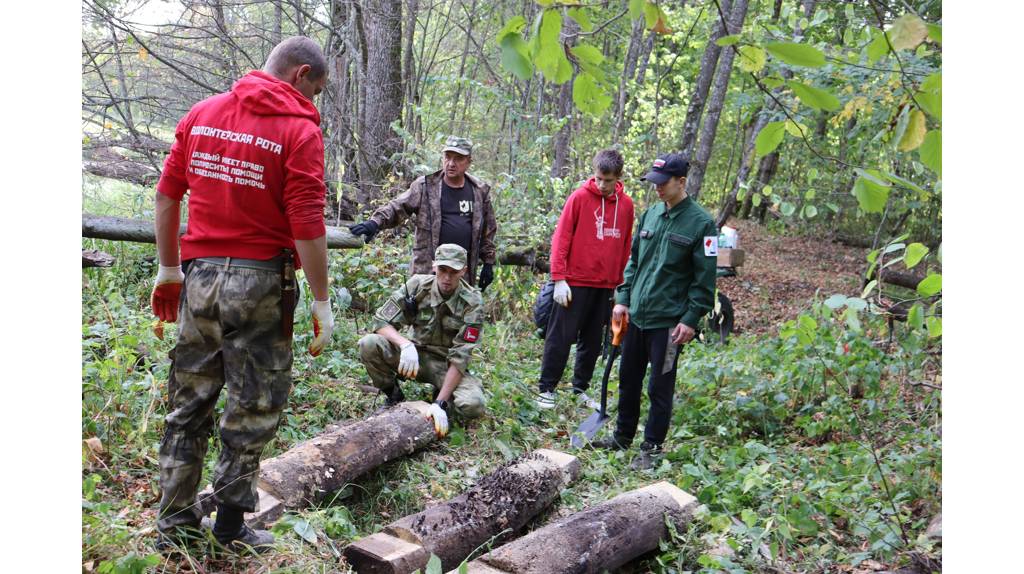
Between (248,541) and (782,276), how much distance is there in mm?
13860

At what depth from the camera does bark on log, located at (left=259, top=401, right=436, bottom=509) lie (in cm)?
358

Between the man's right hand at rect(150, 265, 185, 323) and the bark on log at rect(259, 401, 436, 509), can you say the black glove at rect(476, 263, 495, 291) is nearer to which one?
the bark on log at rect(259, 401, 436, 509)

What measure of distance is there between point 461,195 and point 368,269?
161 cm

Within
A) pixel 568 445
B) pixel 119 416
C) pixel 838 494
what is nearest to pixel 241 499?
pixel 119 416

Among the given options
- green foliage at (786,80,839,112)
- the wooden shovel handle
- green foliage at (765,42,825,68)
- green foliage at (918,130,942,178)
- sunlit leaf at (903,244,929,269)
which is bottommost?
the wooden shovel handle

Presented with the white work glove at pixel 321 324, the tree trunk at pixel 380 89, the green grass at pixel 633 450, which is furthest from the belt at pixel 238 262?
the tree trunk at pixel 380 89

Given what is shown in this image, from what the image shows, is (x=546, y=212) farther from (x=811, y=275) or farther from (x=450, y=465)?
(x=811, y=275)

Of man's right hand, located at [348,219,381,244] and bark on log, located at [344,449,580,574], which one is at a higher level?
man's right hand, located at [348,219,381,244]

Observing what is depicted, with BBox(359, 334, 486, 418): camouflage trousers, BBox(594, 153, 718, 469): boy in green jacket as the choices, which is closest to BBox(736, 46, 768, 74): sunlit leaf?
BBox(594, 153, 718, 469): boy in green jacket

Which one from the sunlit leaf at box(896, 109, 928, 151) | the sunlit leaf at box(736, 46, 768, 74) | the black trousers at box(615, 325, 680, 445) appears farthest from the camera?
the black trousers at box(615, 325, 680, 445)

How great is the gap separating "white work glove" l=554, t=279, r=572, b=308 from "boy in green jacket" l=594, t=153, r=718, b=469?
3.36ft

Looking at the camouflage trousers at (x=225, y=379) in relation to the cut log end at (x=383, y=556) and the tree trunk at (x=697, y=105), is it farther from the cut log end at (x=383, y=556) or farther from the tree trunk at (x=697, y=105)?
the tree trunk at (x=697, y=105)

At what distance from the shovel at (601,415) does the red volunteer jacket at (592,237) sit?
0.74 meters

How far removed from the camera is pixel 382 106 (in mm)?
8984
